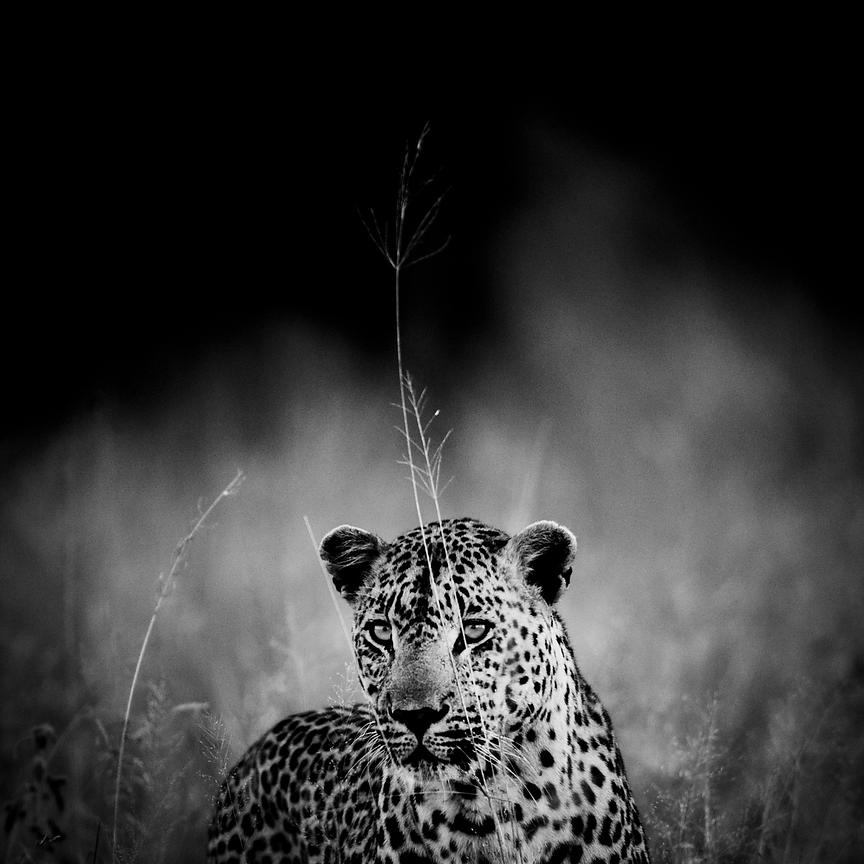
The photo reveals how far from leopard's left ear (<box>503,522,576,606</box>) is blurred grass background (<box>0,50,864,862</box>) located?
3.41 feet

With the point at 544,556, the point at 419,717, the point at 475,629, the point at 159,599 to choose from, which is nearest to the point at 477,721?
the point at 419,717

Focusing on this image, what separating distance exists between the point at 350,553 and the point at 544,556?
0.86 m

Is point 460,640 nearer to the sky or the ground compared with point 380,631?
nearer to the sky

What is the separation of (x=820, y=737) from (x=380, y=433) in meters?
7.01

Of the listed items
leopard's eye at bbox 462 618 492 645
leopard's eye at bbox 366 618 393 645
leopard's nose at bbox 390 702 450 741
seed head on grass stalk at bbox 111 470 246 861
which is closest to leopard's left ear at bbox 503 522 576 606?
Answer: leopard's eye at bbox 462 618 492 645

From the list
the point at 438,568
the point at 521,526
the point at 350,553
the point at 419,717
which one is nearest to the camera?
the point at 419,717

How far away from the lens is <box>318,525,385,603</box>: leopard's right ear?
3.82 metres

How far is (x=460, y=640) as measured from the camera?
11.0 feet

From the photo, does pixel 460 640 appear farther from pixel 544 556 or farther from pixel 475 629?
pixel 544 556

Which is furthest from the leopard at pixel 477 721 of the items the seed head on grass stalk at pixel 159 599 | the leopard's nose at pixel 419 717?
the seed head on grass stalk at pixel 159 599

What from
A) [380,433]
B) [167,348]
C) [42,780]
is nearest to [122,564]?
[380,433]

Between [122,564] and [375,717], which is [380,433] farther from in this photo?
[375,717]

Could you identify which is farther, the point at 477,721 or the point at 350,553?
the point at 350,553

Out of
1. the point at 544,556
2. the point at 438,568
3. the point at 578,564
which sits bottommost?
the point at 578,564
